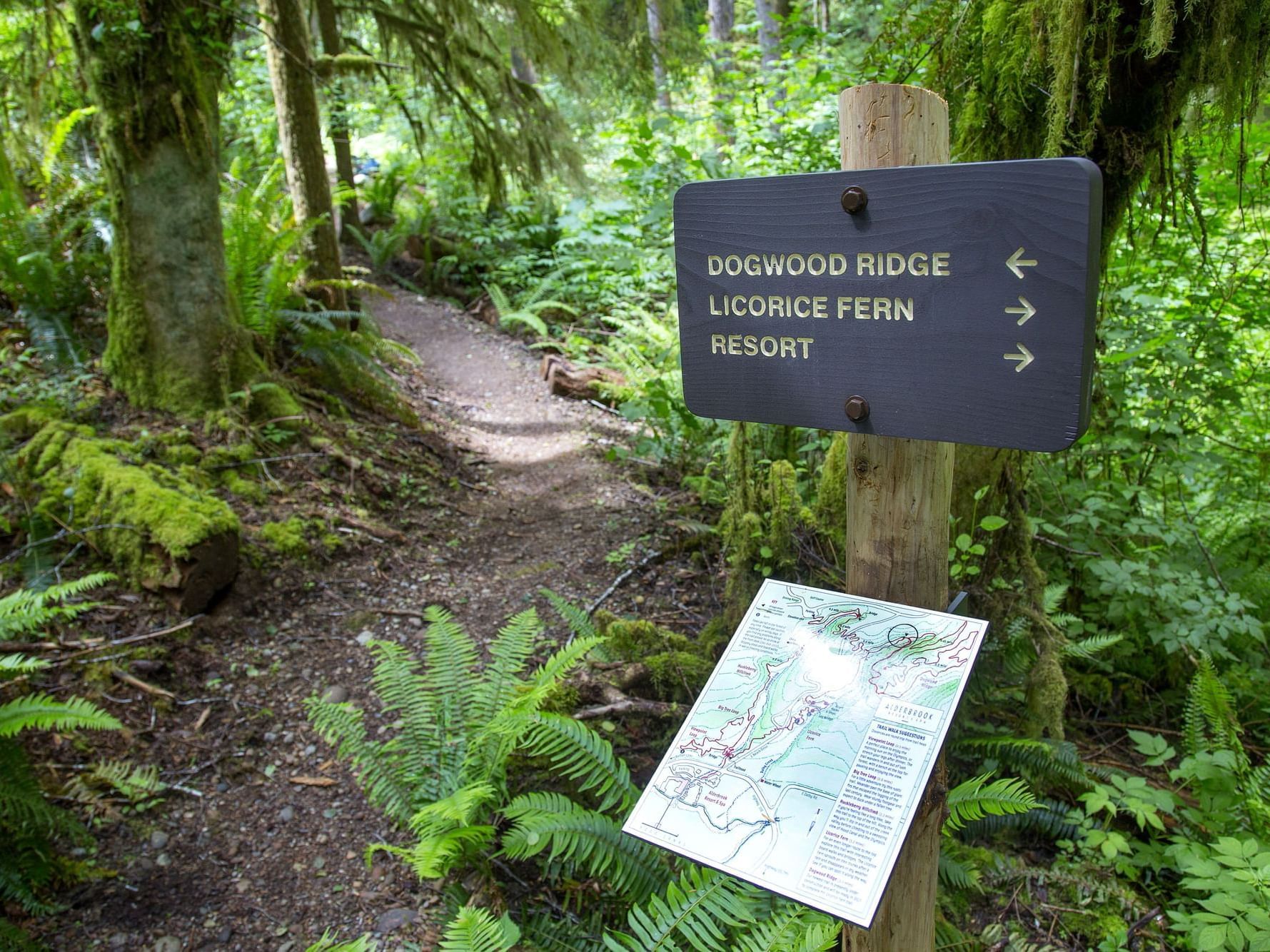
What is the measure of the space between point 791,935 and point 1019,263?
1.64 metres

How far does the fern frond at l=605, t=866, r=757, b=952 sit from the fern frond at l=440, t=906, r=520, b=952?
25 cm

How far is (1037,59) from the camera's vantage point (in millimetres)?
2393

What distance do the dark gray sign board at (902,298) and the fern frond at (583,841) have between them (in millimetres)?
1361

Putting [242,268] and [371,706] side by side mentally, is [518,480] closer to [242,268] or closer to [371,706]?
[242,268]

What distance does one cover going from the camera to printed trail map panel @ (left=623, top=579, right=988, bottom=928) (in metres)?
Answer: 1.40

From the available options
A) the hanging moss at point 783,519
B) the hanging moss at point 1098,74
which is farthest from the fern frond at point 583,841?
the hanging moss at point 1098,74

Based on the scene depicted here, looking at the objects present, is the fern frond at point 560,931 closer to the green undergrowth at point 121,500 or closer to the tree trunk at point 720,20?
the green undergrowth at point 121,500

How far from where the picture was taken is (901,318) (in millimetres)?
1566

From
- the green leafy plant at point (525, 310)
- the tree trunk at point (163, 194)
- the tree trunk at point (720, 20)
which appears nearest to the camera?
the tree trunk at point (163, 194)

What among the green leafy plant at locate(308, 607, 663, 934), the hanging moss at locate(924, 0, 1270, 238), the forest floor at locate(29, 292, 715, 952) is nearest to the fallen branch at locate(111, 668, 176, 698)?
the forest floor at locate(29, 292, 715, 952)

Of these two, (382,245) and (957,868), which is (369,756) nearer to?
(957,868)

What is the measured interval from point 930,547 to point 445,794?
6.15 feet

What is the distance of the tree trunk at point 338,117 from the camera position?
723 centimetres

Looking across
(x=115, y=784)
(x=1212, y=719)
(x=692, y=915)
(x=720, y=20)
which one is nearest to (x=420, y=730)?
(x=115, y=784)
